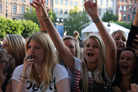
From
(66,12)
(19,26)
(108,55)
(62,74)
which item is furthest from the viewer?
(66,12)

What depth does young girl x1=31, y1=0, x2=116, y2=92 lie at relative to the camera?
6.86ft

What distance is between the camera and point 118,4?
5841cm

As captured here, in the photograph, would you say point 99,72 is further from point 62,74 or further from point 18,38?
point 18,38

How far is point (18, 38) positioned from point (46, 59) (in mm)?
798

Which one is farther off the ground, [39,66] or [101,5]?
[101,5]

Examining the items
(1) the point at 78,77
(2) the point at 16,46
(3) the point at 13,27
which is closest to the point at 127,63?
(1) the point at 78,77

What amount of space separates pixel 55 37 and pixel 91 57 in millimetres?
480

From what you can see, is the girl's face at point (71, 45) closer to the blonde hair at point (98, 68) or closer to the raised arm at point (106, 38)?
the blonde hair at point (98, 68)

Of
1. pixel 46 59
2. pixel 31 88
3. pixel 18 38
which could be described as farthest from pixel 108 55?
pixel 18 38

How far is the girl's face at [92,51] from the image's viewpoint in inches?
89.1

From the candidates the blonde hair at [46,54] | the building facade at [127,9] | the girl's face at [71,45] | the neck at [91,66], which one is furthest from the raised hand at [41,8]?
the building facade at [127,9]

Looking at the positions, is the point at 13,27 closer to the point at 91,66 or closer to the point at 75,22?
the point at 75,22

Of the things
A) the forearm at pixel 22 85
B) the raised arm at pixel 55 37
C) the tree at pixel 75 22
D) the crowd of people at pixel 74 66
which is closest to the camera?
the forearm at pixel 22 85

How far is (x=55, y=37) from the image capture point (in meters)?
2.20
